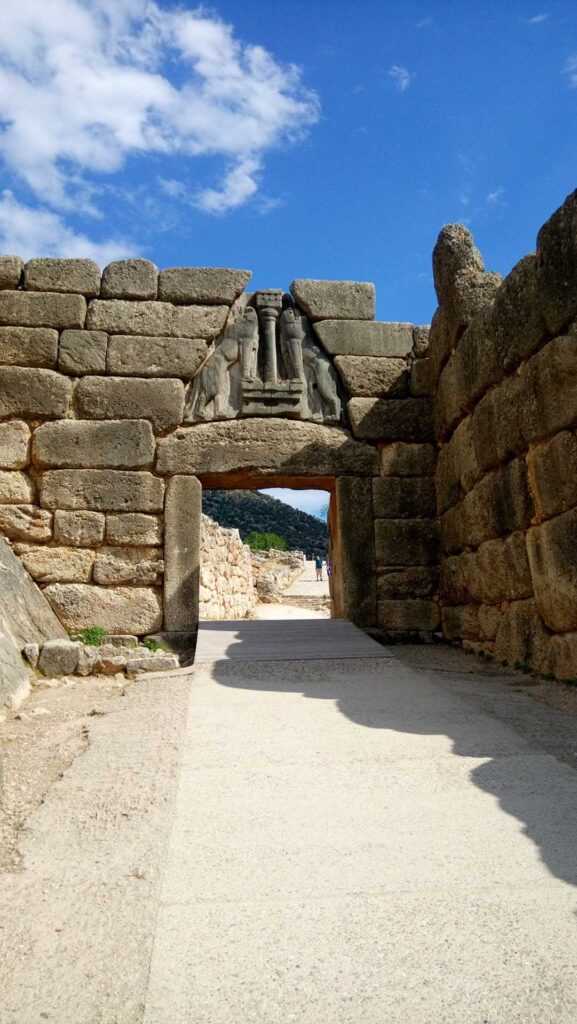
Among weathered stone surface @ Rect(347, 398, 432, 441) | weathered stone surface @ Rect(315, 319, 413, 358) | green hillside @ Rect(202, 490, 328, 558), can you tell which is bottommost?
weathered stone surface @ Rect(347, 398, 432, 441)

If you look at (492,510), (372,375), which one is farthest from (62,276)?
(492,510)

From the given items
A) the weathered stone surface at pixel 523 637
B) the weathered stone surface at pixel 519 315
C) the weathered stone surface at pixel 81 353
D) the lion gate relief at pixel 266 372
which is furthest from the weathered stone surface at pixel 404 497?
the weathered stone surface at pixel 81 353

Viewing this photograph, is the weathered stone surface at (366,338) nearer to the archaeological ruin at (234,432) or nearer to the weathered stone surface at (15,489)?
the archaeological ruin at (234,432)

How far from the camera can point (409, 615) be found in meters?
6.97

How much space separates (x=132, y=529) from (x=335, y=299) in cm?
330

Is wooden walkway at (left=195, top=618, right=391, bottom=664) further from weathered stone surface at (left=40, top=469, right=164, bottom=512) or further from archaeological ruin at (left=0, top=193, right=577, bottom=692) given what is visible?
weathered stone surface at (left=40, top=469, right=164, bottom=512)

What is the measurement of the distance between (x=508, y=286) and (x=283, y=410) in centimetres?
267

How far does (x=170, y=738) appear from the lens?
10.7 feet

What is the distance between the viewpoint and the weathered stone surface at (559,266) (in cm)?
420

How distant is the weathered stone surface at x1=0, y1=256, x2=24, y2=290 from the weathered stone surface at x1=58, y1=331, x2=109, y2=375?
0.77 m

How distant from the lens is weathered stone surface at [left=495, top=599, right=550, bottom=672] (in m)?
4.87

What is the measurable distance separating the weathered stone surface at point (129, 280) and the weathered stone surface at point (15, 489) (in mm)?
2059

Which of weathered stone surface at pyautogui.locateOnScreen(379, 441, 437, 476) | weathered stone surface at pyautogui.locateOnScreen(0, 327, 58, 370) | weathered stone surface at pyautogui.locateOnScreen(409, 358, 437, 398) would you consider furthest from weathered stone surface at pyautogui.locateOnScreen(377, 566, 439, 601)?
weathered stone surface at pyautogui.locateOnScreen(0, 327, 58, 370)

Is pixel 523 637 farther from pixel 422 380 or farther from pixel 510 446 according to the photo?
pixel 422 380
